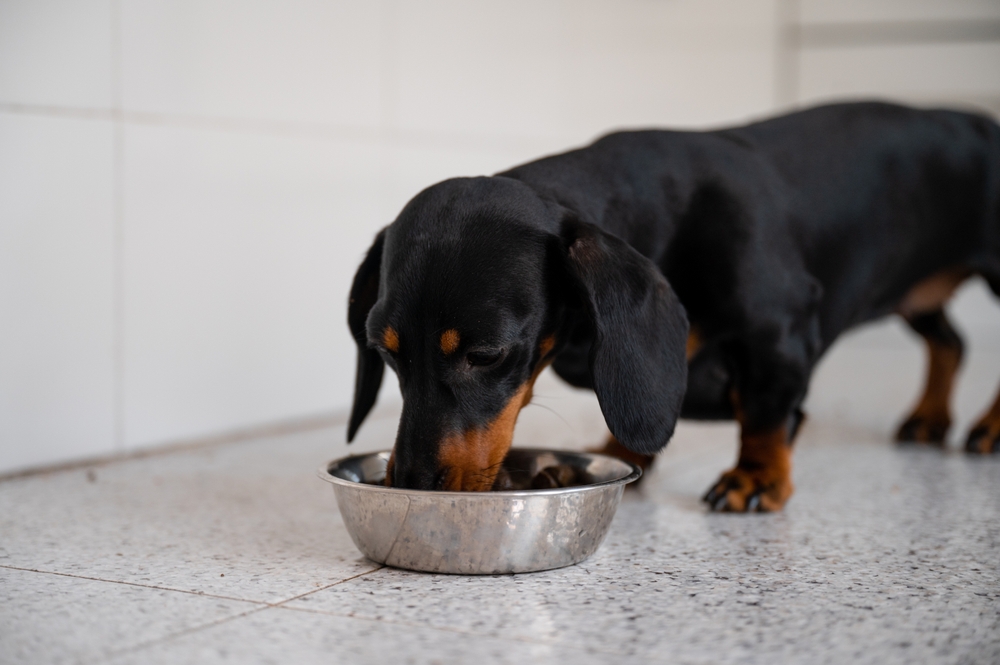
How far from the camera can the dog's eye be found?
170 centimetres

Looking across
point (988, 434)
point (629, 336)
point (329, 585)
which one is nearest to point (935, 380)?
point (988, 434)

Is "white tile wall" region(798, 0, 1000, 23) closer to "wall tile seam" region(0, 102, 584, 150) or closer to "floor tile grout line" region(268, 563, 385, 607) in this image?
"wall tile seam" region(0, 102, 584, 150)

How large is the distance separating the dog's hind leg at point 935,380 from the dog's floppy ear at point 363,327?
74.1 inches

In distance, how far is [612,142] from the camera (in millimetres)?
2270

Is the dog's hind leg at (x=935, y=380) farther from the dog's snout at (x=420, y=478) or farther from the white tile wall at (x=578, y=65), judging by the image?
the dog's snout at (x=420, y=478)

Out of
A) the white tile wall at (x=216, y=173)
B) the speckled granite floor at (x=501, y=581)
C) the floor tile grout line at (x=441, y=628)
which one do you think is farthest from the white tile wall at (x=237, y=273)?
the floor tile grout line at (x=441, y=628)

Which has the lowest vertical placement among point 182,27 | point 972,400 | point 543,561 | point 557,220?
point 972,400

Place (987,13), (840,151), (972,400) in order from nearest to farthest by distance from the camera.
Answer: (840,151) → (972,400) → (987,13)

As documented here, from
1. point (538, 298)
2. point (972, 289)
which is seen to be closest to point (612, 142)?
point (538, 298)

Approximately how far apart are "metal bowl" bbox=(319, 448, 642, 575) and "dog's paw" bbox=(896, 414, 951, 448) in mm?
1747

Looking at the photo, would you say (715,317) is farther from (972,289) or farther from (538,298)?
(972,289)

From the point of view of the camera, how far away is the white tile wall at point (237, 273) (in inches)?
115

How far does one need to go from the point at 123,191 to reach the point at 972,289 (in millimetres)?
5178

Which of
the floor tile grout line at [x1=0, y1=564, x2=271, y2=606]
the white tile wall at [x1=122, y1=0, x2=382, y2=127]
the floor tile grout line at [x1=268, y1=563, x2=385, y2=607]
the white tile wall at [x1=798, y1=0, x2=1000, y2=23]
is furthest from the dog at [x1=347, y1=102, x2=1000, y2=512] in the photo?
the white tile wall at [x1=798, y1=0, x2=1000, y2=23]
